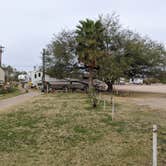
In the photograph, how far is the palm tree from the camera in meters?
35.4

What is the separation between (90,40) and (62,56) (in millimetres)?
Result: 6724

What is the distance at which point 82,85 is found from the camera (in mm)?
46375

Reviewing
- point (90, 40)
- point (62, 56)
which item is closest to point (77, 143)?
point (90, 40)

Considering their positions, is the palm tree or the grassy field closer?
the grassy field

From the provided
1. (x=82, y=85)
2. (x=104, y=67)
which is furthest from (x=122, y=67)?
(x=82, y=85)

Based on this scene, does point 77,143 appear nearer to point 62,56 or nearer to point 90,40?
point 90,40

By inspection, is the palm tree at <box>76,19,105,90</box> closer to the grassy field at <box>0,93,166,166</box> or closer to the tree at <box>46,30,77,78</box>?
the tree at <box>46,30,77,78</box>

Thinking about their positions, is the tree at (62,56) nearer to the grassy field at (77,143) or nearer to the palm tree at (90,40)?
the palm tree at (90,40)

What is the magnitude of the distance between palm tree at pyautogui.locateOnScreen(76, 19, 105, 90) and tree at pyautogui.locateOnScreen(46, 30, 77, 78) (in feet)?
12.2

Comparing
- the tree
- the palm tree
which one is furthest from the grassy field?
the tree

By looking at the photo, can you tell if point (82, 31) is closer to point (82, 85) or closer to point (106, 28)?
point (106, 28)

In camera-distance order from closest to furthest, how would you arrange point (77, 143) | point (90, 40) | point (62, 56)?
point (77, 143)
point (90, 40)
point (62, 56)

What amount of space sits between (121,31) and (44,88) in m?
13.0

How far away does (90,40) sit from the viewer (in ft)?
116
